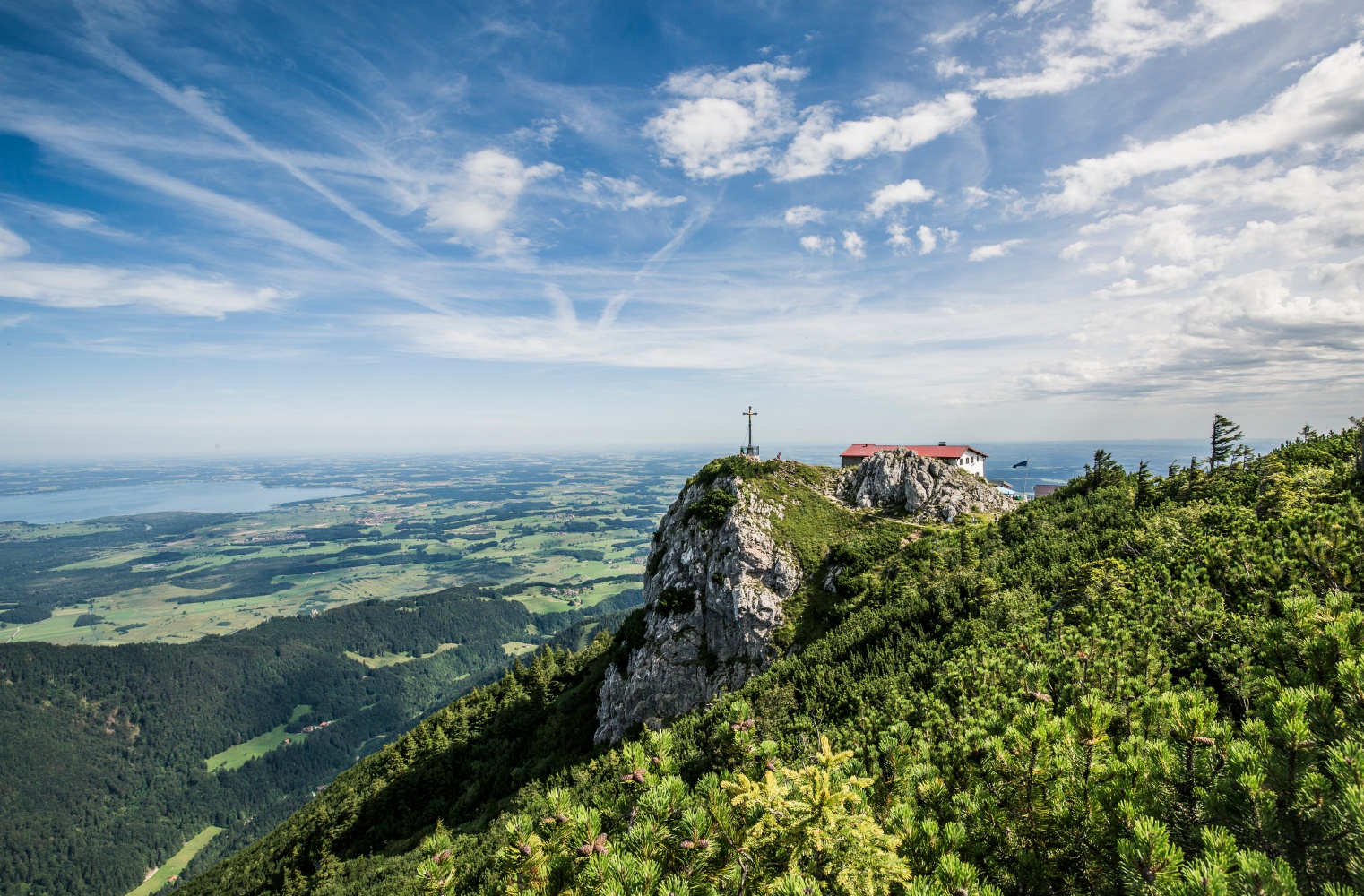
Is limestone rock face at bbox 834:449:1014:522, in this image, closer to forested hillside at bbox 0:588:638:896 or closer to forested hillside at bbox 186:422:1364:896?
forested hillside at bbox 186:422:1364:896

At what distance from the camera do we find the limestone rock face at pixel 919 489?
169 ft

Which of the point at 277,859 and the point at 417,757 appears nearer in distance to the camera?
the point at 277,859

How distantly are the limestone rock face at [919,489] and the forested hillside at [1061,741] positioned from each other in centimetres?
1988

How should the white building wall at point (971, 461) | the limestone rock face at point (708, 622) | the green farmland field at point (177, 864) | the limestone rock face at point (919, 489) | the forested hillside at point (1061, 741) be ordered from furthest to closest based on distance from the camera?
the green farmland field at point (177, 864), the white building wall at point (971, 461), the limestone rock face at point (919, 489), the limestone rock face at point (708, 622), the forested hillside at point (1061, 741)

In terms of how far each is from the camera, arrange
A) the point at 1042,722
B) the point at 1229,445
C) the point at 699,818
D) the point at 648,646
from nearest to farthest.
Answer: the point at 699,818 → the point at 1042,722 → the point at 1229,445 → the point at 648,646

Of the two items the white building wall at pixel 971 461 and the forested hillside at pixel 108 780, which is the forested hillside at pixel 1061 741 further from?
the forested hillside at pixel 108 780

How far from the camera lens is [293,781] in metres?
178

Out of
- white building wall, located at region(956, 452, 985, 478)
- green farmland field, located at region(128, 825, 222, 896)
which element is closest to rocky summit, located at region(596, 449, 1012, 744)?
white building wall, located at region(956, 452, 985, 478)

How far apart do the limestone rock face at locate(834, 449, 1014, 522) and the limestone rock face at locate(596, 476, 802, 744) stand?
11729mm

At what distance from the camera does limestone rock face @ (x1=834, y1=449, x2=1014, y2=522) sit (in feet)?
169

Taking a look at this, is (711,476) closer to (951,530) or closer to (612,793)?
(951,530)

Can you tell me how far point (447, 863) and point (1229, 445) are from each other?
146 feet

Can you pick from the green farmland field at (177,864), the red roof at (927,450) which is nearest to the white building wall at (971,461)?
the red roof at (927,450)

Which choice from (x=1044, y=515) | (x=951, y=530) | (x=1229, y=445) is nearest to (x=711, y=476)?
(x=951, y=530)
